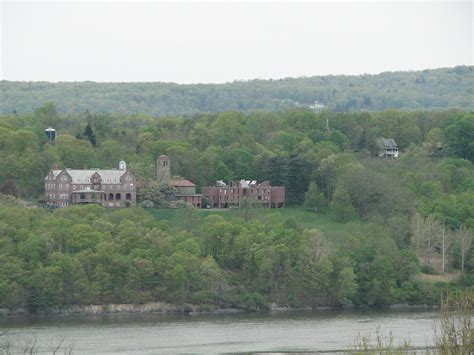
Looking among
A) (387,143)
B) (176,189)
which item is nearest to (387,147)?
(387,143)

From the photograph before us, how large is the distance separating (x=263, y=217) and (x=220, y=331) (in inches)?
Answer: 1054

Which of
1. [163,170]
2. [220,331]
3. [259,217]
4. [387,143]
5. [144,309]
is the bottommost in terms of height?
[144,309]

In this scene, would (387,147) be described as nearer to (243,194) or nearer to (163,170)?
(243,194)

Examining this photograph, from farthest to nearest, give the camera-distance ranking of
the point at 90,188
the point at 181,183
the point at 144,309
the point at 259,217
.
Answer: the point at 181,183
the point at 90,188
the point at 259,217
the point at 144,309

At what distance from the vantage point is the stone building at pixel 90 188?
108 metres

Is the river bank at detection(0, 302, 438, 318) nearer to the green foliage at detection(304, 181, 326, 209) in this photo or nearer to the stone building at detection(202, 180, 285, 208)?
the green foliage at detection(304, 181, 326, 209)

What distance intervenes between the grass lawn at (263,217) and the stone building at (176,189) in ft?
9.44

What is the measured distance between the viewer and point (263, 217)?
10362cm

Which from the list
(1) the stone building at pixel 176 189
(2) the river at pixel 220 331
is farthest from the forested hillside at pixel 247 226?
(2) the river at pixel 220 331

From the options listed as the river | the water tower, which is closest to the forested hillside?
the water tower

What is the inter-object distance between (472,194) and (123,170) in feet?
80.4

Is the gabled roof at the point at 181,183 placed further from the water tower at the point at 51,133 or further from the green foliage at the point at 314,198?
the water tower at the point at 51,133

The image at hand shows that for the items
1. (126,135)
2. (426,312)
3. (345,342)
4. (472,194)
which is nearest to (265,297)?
(426,312)

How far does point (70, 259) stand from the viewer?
3452 inches
